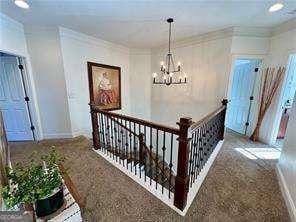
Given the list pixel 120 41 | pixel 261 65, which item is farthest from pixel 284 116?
pixel 120 41

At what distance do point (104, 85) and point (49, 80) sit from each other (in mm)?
1396

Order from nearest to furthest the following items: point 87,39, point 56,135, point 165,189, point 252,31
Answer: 1. point 165,189
2. point 252,31
3. point 56,135
4. point 87,39

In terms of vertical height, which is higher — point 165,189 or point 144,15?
point 144,15

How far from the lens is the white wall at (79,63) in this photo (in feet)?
12.3

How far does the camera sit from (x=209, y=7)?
2.66m

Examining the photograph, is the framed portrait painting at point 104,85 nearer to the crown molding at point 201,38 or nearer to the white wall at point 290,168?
the crown molding at point 201,38

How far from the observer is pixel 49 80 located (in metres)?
3.70

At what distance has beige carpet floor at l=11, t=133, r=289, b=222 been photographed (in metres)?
1.79

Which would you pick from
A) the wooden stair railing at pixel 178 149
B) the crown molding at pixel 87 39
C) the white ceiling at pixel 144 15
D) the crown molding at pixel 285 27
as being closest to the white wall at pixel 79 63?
the crown molding at pixel 87 39

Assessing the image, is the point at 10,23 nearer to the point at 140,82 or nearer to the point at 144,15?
the point at 144,15

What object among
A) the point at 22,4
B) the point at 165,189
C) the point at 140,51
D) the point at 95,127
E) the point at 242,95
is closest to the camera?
the point at 165,189

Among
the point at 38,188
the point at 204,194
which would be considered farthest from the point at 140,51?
the point at 38,188

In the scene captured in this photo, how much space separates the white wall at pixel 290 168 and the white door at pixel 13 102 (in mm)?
4725

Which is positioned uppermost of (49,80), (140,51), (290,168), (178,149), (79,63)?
(140,51)
